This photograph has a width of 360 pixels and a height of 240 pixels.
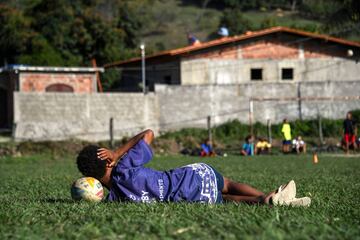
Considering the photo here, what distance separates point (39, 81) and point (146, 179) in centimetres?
3416

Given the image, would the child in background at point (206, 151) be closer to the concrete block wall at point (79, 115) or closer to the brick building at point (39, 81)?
the concrete block wall at point (79, 115)

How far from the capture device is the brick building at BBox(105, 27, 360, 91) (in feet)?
142

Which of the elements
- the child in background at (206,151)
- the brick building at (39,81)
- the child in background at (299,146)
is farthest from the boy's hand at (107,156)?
the brick building at (39,81)

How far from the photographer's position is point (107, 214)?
6.29 metres

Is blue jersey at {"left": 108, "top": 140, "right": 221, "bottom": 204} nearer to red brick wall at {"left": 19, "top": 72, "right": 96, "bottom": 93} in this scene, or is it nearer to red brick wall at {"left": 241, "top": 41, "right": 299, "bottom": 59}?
red brick wall at {"left": 19, "top": 72, "right": 96, "bottom": 93}

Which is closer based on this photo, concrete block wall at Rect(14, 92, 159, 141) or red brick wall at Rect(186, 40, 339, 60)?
concrete block wall at Rect(14, 92, 159, 141)

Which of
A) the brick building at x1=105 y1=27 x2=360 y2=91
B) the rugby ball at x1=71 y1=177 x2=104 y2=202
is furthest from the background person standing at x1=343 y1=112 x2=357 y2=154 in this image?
the rugby ball at x1=71 y1=177 x2=104 y2=202

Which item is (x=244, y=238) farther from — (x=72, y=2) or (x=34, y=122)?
(x=72, y=2)

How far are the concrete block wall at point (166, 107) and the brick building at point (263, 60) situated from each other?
4.71 m

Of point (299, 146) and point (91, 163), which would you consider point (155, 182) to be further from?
point (299, 146)

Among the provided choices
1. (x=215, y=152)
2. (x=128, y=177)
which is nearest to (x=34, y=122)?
(x=215, y=152)

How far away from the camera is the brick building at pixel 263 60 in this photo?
4328cm

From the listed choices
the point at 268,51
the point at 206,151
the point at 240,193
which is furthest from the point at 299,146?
the point at 240,193

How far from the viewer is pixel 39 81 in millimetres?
40406
